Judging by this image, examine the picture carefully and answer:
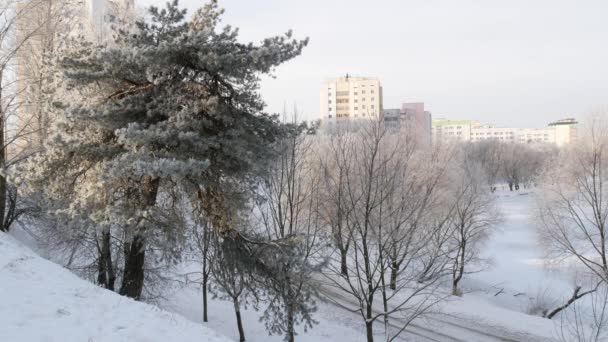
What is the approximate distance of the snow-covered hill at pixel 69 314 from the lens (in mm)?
4828

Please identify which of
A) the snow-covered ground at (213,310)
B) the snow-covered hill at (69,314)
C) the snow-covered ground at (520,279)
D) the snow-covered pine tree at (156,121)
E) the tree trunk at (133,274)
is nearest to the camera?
the snow-covered hill at (69,314)

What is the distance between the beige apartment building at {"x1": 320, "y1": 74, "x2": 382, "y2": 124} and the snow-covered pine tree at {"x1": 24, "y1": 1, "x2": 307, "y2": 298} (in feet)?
230

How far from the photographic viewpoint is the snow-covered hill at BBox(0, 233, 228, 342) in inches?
190

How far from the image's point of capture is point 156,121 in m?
8.55

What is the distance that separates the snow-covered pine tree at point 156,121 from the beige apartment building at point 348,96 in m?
70.2

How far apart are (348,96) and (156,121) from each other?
73908mm

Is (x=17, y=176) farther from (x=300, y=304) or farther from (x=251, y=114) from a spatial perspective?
(x=300, y=304)

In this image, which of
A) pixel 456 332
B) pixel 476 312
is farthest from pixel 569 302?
pixel 456 332

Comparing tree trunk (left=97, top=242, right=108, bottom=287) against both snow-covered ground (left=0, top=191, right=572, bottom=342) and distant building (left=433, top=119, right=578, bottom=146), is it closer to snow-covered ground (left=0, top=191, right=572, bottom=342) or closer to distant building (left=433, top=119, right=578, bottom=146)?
snow-covered ground (left=0, top=191, right=572, bottom=342)

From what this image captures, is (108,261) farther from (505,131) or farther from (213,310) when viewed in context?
(505,131)

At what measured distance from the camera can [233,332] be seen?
14594mm

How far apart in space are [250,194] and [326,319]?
895cm

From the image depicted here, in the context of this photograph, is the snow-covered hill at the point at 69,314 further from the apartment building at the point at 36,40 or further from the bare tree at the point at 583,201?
the bare tree at the point at 583,201

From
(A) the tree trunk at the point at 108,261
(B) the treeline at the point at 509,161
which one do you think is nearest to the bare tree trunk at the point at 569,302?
(A) the tree trunk at the point at 108,261
